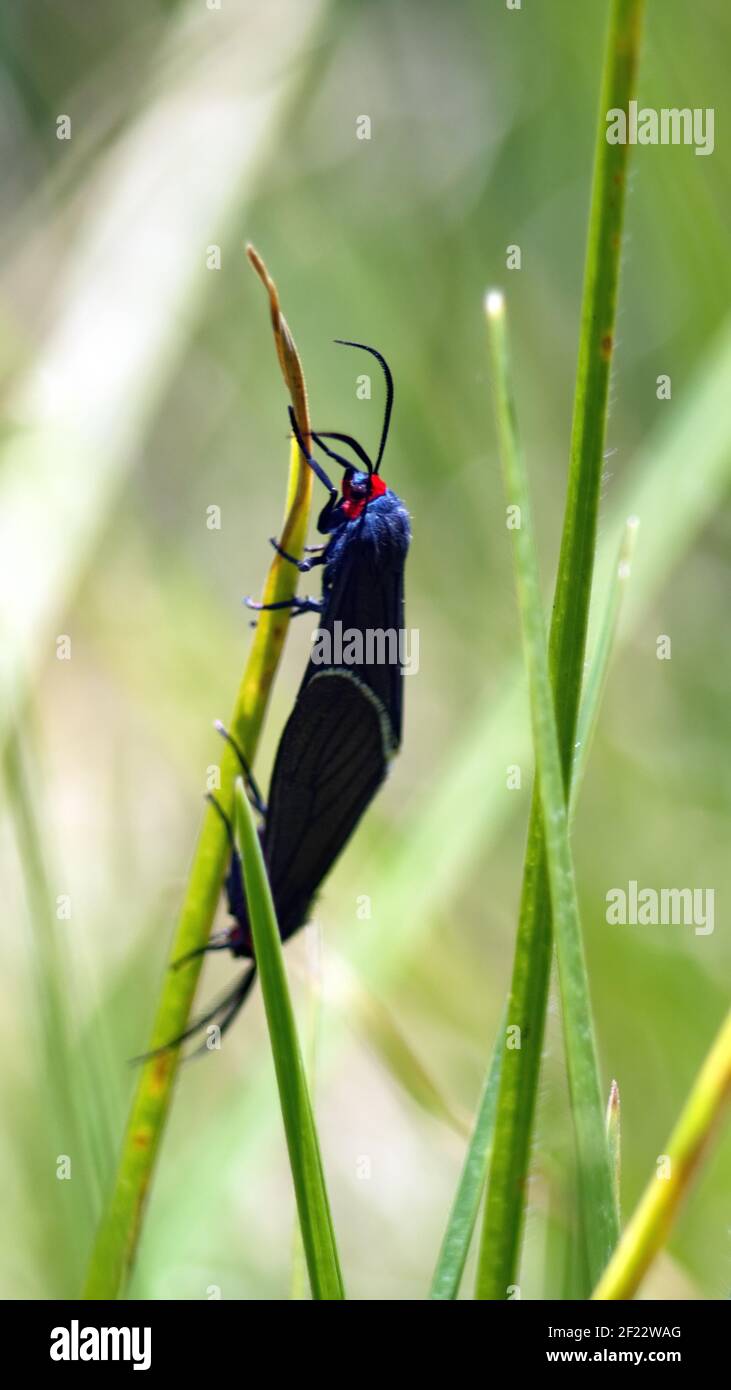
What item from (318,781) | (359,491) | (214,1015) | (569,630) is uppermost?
(359,491)

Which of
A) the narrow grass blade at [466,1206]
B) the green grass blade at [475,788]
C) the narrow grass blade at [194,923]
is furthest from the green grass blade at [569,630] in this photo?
the green grass blade at [475,788]

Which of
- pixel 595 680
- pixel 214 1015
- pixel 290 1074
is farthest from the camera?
pixel 214 1015

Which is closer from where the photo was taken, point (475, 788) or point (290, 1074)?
point (290, 1074)

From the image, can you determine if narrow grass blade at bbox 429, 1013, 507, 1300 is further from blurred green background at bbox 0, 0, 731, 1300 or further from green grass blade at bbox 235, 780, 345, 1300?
blurred green background at bbox 0, 0, 731, 1300

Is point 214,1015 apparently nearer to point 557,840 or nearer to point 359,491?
point 359,491

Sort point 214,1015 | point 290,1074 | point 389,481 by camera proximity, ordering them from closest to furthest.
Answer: point 290,1074 < point 214,1015 < point 389,481
